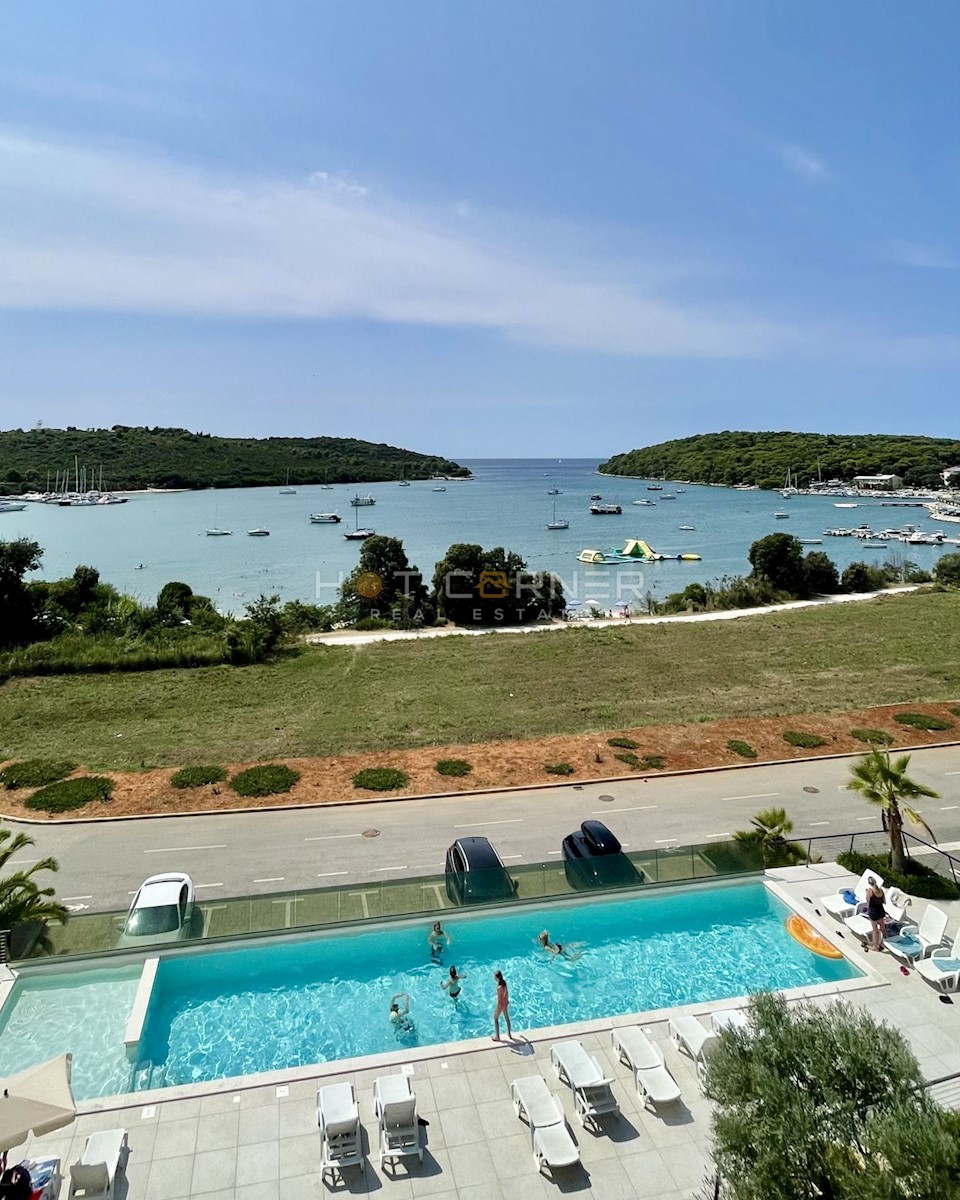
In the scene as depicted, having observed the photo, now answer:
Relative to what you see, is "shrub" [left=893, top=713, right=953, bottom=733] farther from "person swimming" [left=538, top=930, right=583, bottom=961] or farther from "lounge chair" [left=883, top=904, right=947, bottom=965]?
"person swimming" [left=538, top=930, right=583, bottom=961]

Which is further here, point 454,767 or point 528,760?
point 528,760

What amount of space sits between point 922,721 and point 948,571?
155 ft

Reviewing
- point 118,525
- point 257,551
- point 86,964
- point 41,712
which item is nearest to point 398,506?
point 118,525

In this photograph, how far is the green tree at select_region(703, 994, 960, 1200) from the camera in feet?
18.9

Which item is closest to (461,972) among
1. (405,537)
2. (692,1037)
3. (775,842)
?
(692,1037)

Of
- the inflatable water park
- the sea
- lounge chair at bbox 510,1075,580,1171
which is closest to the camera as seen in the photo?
lounge chair at bbox 510,1075,580,1171

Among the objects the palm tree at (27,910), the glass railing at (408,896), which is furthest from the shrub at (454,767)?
the palm tree at (27,910)

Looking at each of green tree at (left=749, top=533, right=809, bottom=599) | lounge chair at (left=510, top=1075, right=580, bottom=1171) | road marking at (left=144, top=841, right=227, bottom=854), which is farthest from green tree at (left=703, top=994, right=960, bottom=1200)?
green tree at (left=749, top=533, right=809, bottom=599)

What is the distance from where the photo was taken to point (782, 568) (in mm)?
63375

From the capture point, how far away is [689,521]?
144125 millimetres

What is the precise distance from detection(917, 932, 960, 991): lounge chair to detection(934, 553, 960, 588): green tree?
61.0m

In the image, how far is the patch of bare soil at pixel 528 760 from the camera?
857 inches

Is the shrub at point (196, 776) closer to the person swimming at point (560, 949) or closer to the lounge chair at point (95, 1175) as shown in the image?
the person swimming at point (560, 949)

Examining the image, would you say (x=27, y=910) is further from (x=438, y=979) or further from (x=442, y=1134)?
(x=442, y=1134)
